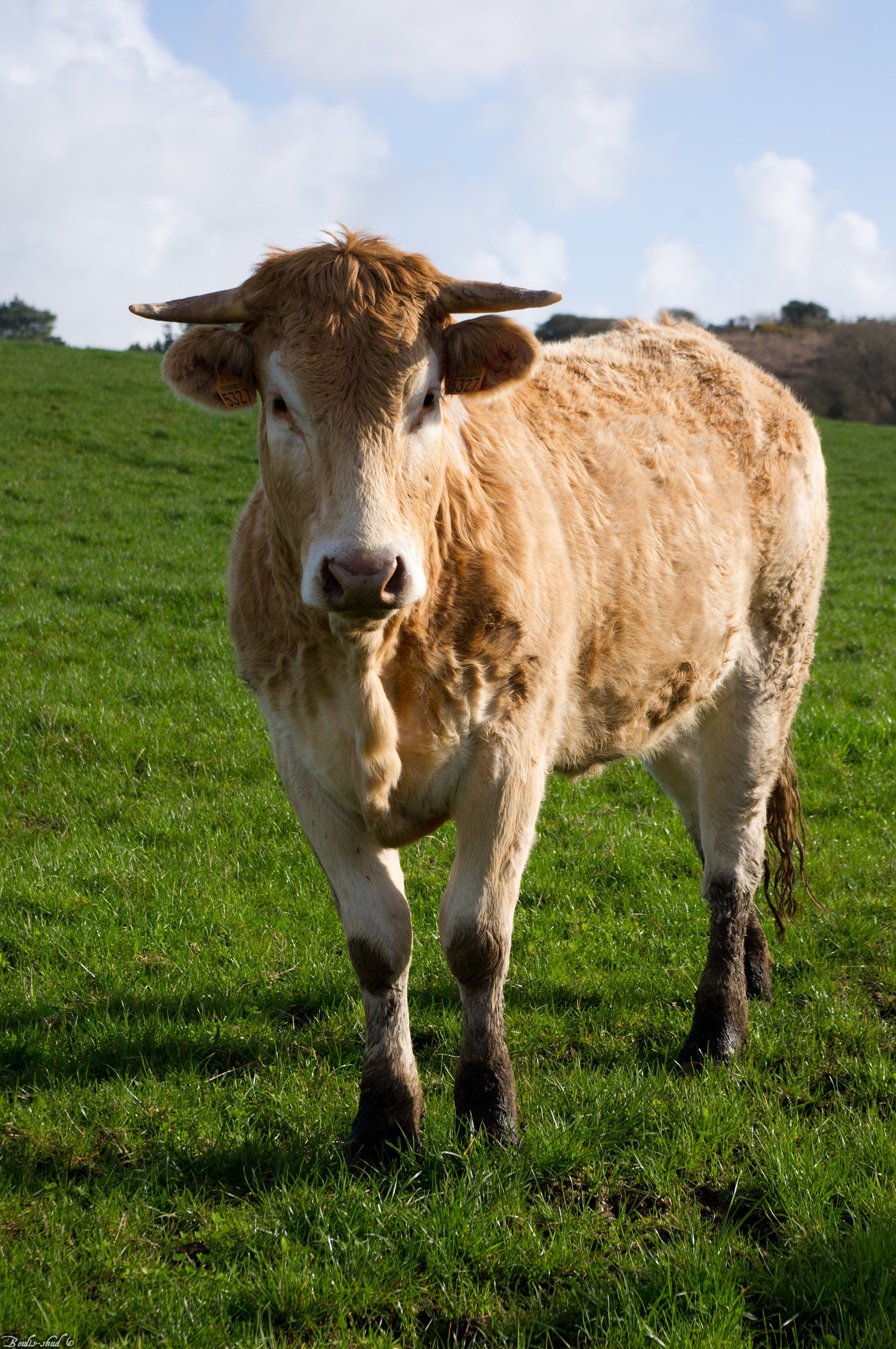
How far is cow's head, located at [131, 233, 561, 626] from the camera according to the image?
9.61ft

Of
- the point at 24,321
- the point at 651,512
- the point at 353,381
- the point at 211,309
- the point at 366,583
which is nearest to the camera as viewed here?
the point at 366,583

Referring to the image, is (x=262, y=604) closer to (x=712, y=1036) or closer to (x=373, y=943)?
(x=373, y=943)

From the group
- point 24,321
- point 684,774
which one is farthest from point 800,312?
point 684,774

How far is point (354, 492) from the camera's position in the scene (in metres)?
2.97

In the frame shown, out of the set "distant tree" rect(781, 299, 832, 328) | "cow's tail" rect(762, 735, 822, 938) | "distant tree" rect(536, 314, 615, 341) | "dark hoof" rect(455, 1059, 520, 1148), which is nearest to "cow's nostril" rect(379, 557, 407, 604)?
"dark hoof" rect(455, 1059, 520, 1148)

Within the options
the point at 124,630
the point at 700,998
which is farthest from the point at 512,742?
the point at 124,630

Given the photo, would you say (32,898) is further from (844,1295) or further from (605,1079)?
(844,1295)

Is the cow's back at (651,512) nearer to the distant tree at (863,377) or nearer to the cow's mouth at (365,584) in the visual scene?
the cow's mouth at (365,584)

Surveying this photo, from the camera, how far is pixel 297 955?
4926mm

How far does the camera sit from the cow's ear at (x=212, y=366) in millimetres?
3447

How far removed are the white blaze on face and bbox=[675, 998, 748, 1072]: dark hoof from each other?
2.31m

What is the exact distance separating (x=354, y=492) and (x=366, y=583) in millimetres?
289

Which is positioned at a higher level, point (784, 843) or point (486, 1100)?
point (784, 843)

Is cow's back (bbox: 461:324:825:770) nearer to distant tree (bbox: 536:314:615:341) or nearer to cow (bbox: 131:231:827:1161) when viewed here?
cow (bbox: 131:231:827:1161)
